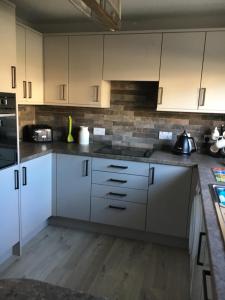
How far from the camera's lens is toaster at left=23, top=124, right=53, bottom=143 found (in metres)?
2.99

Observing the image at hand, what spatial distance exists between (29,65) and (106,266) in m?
2.10

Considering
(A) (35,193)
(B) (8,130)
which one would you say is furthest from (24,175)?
(B) (8,130)

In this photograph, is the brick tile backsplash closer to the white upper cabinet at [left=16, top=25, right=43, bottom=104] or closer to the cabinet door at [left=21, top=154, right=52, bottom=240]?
the white upper cabinet at [left=16, top=25, right=43, bottom=104]

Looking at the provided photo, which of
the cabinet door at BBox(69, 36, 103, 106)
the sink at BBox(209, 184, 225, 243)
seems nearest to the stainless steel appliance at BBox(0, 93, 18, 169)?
the cabinet door at BBox(69, 36, 103, 106)

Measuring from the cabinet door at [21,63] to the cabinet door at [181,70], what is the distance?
1.38 meters

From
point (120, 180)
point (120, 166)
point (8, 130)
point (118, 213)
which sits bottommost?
point (118, 213)

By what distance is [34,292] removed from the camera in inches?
28.7

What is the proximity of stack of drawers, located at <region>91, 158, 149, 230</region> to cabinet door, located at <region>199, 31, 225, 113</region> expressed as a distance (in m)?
0.87

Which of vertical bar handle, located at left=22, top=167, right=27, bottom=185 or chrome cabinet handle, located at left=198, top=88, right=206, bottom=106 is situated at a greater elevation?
chrome cabinet handle, located at left=198, top=88, right=206, bottom=106

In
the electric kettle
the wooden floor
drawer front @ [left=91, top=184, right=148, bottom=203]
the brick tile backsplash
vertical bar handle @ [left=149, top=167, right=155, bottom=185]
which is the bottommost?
the wooden floor

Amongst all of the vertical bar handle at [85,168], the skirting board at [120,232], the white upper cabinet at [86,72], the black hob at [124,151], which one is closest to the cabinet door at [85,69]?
the white upper cabinet at [86,72]

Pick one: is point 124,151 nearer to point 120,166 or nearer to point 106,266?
point 120,166

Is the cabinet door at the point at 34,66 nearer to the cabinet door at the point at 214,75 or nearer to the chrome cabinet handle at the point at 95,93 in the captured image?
the chrome cabinet handle at the point at 95,93

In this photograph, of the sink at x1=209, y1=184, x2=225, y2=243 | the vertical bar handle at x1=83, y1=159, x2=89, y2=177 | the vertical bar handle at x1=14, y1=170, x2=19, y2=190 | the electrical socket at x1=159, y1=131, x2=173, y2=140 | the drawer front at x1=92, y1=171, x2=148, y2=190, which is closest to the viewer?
the sink at x1=209, y1=184, x2=225, y2=243
